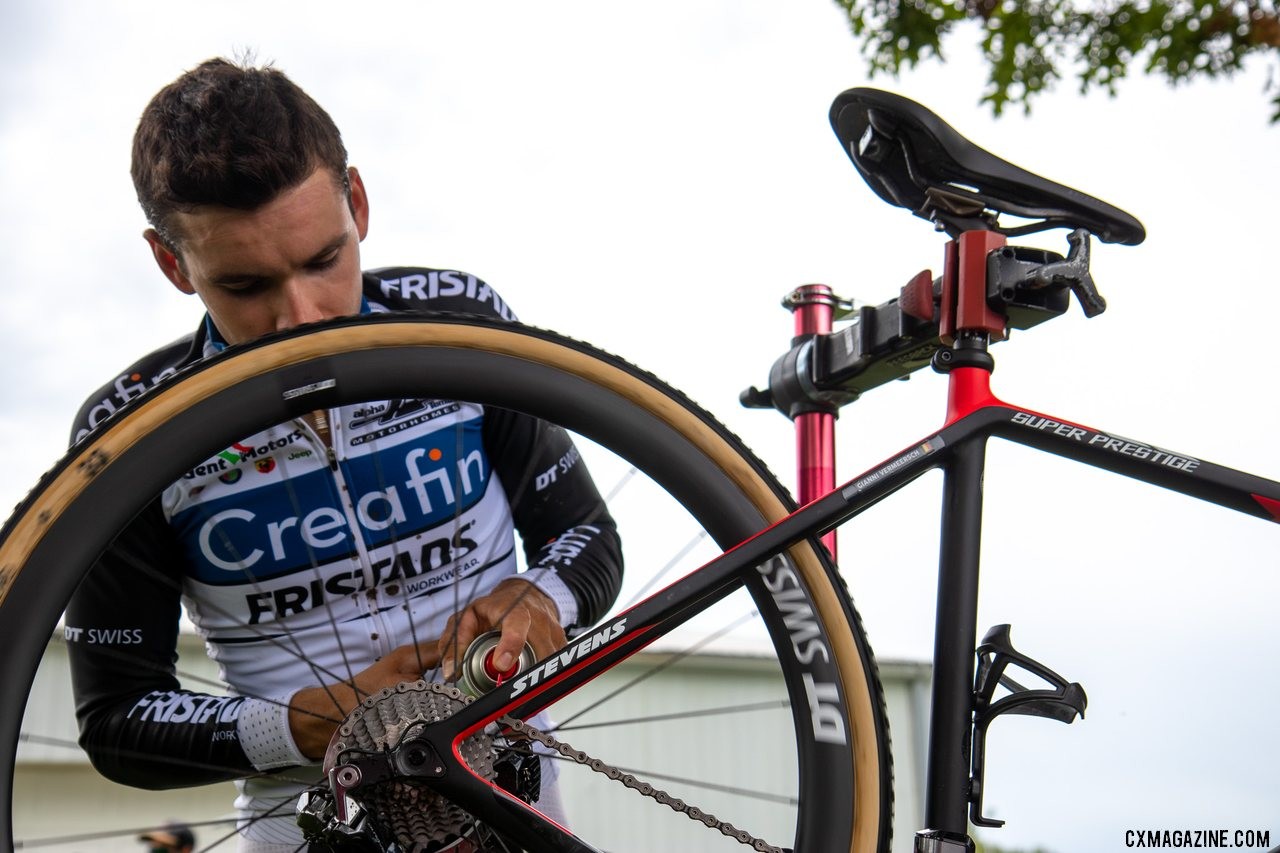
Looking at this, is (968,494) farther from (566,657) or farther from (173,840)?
(173,840)

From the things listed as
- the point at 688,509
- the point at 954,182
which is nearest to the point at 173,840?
the point at 688,509

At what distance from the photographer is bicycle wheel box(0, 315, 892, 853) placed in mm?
685

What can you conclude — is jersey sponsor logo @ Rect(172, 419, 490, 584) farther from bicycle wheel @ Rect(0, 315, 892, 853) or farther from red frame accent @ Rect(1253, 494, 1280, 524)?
red frame accent @ Rect(1253, 494, 1280, 524)

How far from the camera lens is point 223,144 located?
3.18ft

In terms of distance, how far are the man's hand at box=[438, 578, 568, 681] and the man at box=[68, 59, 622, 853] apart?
20 mm

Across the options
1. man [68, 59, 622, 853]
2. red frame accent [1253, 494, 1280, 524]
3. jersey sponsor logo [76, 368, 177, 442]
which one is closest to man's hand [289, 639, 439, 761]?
man [68, 59, 622, 853]

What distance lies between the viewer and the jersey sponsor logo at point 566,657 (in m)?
0.73

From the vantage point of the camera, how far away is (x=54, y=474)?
2.27 ft

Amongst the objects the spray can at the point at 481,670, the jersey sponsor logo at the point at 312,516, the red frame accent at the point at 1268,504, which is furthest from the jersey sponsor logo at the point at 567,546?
the red frame accent at the point at 1268,504

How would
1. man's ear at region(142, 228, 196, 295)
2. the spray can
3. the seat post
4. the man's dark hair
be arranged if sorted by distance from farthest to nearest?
the seat post
man's ear at region(142, 228, 196, 295)
the man's dark hair
the spray can

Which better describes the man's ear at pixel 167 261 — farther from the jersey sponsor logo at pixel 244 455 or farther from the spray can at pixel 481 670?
the spray can at pixel 481 670

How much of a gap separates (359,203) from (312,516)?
0.34m

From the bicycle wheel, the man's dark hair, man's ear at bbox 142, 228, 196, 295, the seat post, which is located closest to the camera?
the bicycle wheel

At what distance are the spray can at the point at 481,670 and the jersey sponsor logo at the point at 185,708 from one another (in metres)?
0.29
